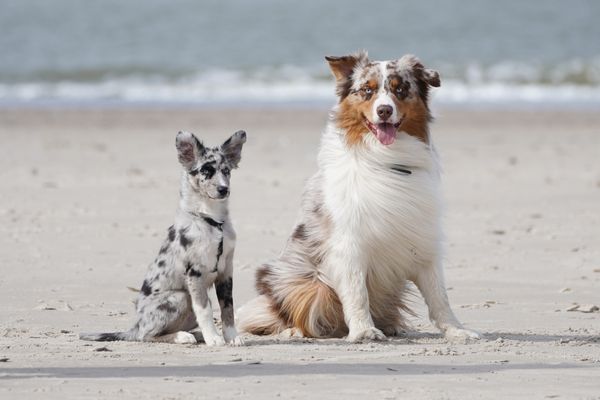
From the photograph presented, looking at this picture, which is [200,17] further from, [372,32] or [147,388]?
[147,388]

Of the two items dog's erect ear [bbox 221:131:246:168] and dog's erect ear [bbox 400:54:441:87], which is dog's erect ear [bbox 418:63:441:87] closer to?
dog's erect ear [bbox 400:54:441:87]

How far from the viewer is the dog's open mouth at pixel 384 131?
736cm

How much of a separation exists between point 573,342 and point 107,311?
317 centimetres

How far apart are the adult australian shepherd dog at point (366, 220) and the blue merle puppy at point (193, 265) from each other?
69 centimetres

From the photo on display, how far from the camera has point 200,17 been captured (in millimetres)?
52531

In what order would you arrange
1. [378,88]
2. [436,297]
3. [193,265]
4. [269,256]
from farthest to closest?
[269,256]
[436,297]
[378,88]
[193,265]

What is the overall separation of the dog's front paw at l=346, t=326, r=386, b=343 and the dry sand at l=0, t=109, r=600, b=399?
5.6 inches

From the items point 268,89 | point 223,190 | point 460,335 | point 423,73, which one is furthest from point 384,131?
point 268,89

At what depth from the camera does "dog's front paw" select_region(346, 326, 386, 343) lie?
7.43 m

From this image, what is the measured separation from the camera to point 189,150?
7188 mm

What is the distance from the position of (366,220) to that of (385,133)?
0.56 m

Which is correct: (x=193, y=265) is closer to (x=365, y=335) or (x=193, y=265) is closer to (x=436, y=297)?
(x=365, y=335)

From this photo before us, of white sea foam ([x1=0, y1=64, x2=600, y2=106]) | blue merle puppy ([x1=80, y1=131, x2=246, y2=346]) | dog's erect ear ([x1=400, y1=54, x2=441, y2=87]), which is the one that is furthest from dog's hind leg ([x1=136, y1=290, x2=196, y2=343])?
white sea foam ([x1=0, y1=64, x2=600, y2=106])

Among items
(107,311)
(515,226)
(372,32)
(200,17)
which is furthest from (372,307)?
(200,17)
